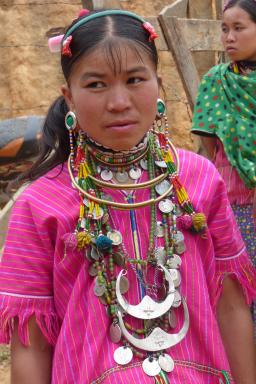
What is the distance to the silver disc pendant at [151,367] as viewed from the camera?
160cm

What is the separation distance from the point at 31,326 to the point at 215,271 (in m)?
0.55

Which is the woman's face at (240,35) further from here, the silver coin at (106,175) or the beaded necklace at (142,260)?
the silver coin at (106,175)

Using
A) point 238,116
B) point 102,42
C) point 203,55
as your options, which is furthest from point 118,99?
point 203,55

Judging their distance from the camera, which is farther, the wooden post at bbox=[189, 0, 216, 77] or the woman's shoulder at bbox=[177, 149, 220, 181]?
the wooden post at bbox=[189, 0, 216, 77]

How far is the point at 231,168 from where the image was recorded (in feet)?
10.6

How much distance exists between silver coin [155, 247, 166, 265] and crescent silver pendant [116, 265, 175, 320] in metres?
0.07

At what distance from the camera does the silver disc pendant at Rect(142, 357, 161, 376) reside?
1600mm

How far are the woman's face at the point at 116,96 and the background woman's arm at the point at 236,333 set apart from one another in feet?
1.86

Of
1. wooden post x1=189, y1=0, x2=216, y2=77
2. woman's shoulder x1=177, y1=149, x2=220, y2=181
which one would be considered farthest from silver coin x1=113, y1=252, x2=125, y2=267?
wooden post x1=189, y1=0, x2=216, y2=77

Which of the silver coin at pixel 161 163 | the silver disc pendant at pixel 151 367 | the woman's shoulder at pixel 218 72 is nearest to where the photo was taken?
the silver disc pendant at pixel 151 367

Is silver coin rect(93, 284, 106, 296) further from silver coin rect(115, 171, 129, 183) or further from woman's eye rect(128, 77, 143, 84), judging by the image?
woman's eye rect(128, 77, 143, 84)

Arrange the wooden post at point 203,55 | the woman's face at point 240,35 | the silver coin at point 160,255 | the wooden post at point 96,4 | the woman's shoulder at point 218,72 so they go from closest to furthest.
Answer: the silver coin at point 160,255 < the woman's face at point 240,35 < the woman's shoulder at point 218,72 < the wooden post at point 96,4 < the wooden post at point 203,55

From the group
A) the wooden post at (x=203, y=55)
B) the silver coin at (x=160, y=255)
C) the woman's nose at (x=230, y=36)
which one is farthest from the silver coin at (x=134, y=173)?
the wooden post at (x=203, y=55)

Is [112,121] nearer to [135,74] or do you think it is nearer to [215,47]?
[135,74]
